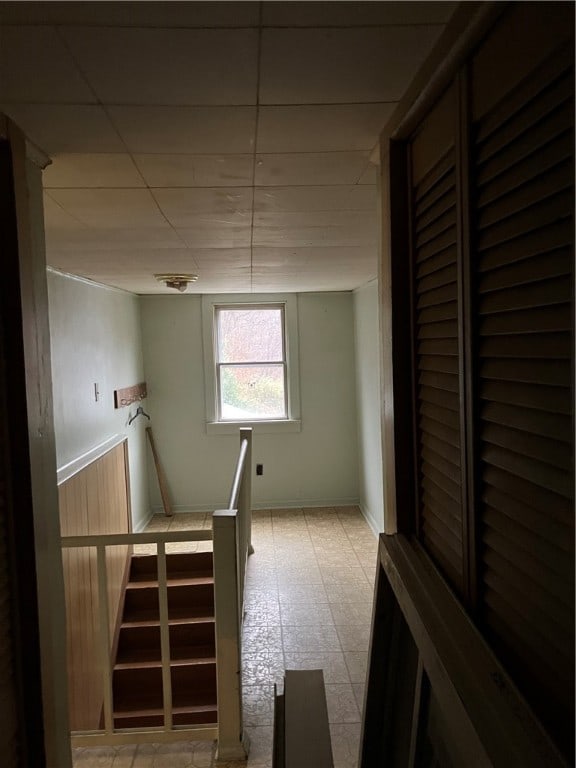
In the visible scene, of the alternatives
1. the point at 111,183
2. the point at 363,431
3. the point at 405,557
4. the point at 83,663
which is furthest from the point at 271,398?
the point at 405,557

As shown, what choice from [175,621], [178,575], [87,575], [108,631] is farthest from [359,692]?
[178,575]

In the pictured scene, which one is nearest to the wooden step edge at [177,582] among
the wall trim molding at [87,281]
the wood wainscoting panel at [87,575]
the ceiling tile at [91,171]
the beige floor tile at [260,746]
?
the wood wainscoting panel at [87,575]

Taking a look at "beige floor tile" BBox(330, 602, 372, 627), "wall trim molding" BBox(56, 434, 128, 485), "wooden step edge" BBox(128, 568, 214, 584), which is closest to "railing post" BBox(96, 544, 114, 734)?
"wall trim molding" BBox(56, 434, 128, 485)

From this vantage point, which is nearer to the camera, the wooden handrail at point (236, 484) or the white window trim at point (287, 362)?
the wooden handrail at point (236, 484)

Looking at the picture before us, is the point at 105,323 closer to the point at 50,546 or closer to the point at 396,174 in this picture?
the point at 50,546

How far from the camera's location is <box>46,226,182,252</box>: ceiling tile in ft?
8.25

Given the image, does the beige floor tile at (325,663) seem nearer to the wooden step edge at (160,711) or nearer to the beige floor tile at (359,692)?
the beige floor tile at (359,692)

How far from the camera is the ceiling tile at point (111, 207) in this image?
1.89m

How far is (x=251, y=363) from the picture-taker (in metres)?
6.29

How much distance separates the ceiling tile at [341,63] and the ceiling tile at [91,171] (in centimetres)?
56

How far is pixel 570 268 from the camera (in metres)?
0.65

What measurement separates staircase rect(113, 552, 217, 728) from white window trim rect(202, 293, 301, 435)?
1.82m

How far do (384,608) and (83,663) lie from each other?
2788 millimetres

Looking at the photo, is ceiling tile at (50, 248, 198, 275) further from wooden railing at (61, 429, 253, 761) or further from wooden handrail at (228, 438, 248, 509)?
wooden railing at (61, 429, 253, 761)
